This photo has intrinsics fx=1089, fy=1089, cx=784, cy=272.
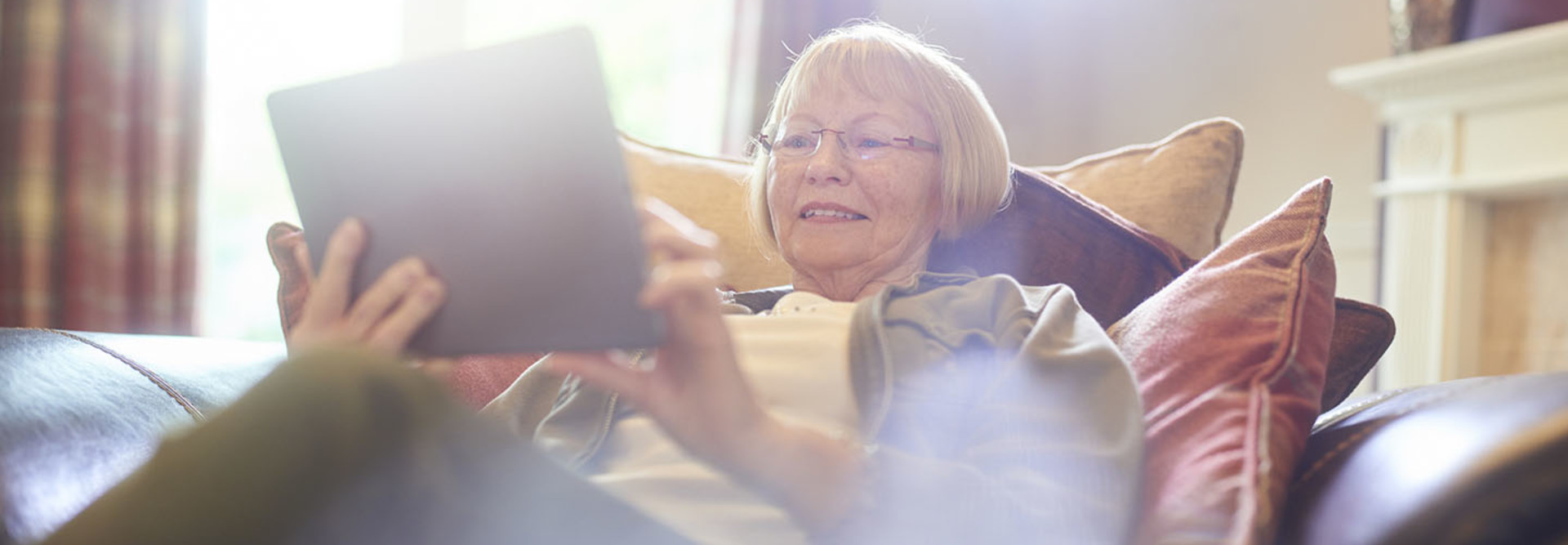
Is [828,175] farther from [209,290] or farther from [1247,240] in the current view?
[209,290]

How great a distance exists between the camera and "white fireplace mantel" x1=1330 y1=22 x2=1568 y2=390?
2.30m

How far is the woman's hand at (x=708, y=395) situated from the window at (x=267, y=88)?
1782mm

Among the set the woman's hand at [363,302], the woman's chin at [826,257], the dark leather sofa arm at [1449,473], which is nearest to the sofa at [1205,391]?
the dark leather sofa arm at [1449,473]

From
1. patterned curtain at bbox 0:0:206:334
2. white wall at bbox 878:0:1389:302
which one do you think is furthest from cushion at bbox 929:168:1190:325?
white wall at bbox 878:0:1389:302

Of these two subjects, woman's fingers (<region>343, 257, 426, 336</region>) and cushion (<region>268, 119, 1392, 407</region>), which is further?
cushion (<region>268, 119, 1392, 407</region>)

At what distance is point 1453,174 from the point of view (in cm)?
247

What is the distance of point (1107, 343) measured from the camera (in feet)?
3.00

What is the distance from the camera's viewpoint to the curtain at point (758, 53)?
3100mm

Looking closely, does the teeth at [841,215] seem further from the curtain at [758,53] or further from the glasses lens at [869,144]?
the curtain at [758,53]

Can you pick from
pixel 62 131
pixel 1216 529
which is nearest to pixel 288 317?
pixel 1216 529

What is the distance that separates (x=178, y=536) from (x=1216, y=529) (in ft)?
2.10

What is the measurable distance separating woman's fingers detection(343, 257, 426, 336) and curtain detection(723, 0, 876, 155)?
2.31m

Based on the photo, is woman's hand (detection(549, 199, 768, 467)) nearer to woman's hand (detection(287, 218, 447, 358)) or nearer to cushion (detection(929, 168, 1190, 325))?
woman's hand (detection(287, 218, 447, 358))

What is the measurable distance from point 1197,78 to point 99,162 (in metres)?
2.82
